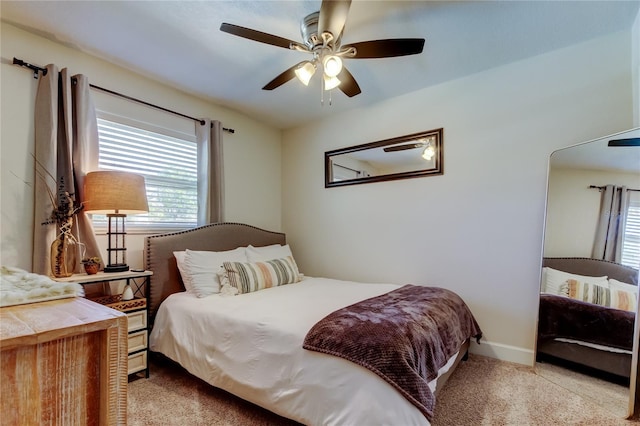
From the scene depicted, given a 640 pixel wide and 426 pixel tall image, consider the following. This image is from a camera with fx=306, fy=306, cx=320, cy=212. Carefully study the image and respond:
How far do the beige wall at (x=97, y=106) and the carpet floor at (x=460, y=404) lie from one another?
1.22 metres

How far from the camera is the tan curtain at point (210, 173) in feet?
10.8

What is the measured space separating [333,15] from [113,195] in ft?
6.33

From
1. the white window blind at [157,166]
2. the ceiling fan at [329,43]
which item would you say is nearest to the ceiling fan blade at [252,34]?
the ceiling fan at [329,43]

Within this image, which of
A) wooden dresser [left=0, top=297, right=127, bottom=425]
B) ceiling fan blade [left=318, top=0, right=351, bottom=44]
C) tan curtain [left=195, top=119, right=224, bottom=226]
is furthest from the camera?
tan curtain [left=195, top=119, right=224, bottom=226]

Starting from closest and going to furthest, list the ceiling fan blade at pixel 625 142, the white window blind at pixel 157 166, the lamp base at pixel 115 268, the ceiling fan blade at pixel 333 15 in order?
the ceiling fan blade at pixel 333 15, the ceiling fan blade at pixel 625 142, the lamp base at pixel 115 268, the white window blind at pixel 157 166

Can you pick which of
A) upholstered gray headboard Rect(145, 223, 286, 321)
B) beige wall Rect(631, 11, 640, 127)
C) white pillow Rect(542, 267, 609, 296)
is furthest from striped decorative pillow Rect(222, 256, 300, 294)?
beige wall Rect(631, 11, 640, 127)

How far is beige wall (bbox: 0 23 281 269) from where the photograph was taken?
7.02 ft

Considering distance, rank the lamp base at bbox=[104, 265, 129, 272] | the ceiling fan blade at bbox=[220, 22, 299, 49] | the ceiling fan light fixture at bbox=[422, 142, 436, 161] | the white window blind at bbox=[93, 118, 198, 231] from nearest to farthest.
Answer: the ceiling fan blade at bbox=[220, 22, 299, 49]
the lamp base at bbox=[104, 265, 129, 272]
the white window blind at bbox=[93, 118, 198, 231]
the ceiling fan light fixture at bbox=[422, 142, 436, 161]

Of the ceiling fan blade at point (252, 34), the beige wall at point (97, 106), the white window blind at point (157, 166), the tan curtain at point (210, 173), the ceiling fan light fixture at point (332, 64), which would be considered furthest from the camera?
the tan curtain at point (210, 173)

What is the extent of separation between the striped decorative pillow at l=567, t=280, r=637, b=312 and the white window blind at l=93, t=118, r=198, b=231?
11.3ft

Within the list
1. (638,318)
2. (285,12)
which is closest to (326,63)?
(285,12)

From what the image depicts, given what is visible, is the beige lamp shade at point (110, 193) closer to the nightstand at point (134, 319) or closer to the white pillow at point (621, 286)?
the nightstand at point (134, 319)

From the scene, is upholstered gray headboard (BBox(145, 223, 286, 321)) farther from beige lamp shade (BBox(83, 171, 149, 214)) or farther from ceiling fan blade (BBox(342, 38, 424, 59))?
ceiling fan blade (BBox(342, 38, 424, 59))

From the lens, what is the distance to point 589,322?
216 cm
